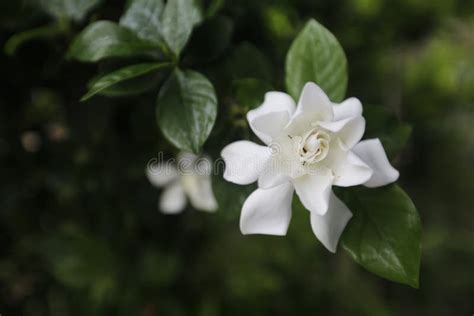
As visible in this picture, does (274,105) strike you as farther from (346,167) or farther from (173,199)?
(173,199)

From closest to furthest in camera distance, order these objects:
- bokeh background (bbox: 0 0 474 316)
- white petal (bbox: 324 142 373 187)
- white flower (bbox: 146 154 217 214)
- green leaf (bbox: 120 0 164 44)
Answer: white petal (bbox: 324 142 373 187) < green leaf (bbox: 120 0 164 44) < bokeh background (bbox: 0 0 474 316) < white flower (bbox: 146 154 217 214)

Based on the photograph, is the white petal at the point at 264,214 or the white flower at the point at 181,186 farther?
the white flower at the point at 181,186

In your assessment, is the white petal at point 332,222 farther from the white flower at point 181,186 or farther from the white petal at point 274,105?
the white flower at point 181,186

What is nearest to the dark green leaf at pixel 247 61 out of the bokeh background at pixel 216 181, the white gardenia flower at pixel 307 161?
the bokeh background at pixel 216 181

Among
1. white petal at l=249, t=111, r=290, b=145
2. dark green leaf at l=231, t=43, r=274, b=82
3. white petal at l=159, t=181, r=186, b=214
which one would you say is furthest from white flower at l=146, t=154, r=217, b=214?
white petal at l=249, t=111, r=290, b=145

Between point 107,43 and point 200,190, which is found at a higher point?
point 107,43

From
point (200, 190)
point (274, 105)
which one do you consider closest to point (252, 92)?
point (274, 105)

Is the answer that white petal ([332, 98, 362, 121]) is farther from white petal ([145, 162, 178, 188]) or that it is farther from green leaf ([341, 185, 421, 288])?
white petal ([145, 162, 178, 188])
